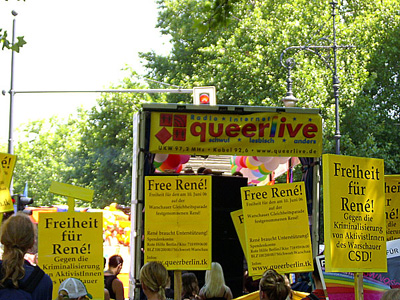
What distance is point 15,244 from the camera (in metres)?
3.97

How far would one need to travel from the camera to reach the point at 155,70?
37.2m

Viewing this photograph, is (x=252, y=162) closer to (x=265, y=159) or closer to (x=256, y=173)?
(x=265, y=159)

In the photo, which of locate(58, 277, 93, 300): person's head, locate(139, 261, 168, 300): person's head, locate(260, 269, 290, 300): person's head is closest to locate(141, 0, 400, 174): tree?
locate(260, 269, 290, 300): person's head

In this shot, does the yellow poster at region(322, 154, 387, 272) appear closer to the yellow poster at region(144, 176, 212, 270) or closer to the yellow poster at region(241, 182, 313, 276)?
the yellow poster at region(241, 182, 313, 276)

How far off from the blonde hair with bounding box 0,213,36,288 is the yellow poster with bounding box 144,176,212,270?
8.76 feet

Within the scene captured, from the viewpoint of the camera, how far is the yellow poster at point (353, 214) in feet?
19.0

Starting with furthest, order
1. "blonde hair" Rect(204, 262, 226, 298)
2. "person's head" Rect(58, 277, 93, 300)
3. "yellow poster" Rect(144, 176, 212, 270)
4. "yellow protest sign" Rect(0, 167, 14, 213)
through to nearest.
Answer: "blonde hair" Rect(204, 262, 226, 298)
"yellow poster" Rect(144, 176, 212, 270)
"yellow protest sign" Rect(0, 167, 14, 213)
"person's head" Rect(58, 277, 93, 300)

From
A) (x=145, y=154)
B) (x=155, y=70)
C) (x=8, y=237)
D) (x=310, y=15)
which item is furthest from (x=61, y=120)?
(x=8, y=237)

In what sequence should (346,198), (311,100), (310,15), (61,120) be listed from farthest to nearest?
(61,120) < (310,15) < (311,100) < (346,198)

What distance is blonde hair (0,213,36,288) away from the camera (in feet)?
12.7

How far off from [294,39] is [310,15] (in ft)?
5.64

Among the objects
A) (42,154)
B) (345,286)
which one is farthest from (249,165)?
(42,154)

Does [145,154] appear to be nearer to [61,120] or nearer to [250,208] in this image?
[250,208]

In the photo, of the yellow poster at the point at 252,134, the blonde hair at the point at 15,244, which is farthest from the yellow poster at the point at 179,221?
the blonde hair at the point at 15,244
